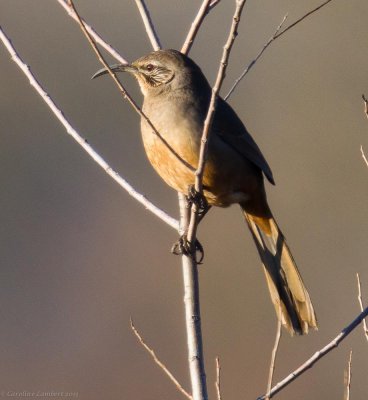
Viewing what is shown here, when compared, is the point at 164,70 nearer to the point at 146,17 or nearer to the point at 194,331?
the point at 146,17

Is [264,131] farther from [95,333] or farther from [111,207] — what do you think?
[95,333]

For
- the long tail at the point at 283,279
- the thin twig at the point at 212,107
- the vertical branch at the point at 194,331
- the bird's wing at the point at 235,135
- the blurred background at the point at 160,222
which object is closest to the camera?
the thin twig at the point at 212,107

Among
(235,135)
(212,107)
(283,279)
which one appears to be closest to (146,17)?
(235,135)

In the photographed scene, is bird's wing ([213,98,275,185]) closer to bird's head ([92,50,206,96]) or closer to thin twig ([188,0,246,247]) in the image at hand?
bird's head ([92,50,206,96])

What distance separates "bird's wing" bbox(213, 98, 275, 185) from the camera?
19.1ft

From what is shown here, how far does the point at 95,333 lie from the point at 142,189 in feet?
8.61

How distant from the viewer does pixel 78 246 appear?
1471cm

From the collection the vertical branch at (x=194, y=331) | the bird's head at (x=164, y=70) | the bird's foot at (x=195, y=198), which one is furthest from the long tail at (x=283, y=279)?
A: the bird's head at (x=164, y=70)

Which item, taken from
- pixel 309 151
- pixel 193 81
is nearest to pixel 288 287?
pixel 193 81

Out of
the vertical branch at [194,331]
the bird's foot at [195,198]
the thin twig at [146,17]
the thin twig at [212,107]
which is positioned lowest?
the vertical branch at [194,331]

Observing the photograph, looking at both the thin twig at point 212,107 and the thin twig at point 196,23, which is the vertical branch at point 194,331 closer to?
the thin twig at point 212,107

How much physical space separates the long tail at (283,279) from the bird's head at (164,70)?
93 cm

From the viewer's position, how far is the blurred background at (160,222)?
39.5 feet

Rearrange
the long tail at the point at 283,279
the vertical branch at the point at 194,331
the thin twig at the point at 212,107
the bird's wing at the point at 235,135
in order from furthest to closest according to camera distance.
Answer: the bird's wing at the point at 235,135
the long tail at the point at 283,279
the vertical branch at the point at 194,331
the thin twig at the point at 212,107
